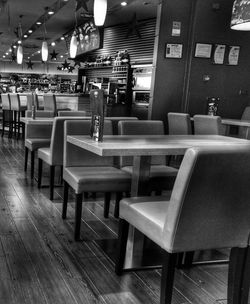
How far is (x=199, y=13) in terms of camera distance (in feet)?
20.1

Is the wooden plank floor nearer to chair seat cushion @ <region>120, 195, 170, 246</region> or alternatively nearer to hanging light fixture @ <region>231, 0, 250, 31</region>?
chair seat cushion @ <region>120, 195, 170, 246</region>

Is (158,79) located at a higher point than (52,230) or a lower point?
higher

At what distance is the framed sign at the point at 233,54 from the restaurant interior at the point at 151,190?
17mm

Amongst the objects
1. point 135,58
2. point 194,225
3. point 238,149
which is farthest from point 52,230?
point 135,58

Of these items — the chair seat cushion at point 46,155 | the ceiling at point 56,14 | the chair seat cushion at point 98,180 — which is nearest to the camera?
the chair seat cushion at point 98,180

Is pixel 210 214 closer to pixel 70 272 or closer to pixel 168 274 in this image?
pixel 168 274

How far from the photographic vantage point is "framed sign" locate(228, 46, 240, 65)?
6.46m

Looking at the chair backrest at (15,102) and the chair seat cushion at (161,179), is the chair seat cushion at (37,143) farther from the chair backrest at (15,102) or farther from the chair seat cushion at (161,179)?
the chair backrest at (15,102)

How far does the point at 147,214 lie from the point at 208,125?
97.1 inches

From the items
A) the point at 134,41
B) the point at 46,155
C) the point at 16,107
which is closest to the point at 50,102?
the point at 16,107

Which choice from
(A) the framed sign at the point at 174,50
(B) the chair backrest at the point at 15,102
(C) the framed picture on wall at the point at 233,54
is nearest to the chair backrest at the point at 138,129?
(A) the framed sign at the point at 174,50

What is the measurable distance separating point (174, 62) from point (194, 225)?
4804mm

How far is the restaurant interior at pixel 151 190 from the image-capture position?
1860mm

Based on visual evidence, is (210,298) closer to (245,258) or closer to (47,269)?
(245,258)
